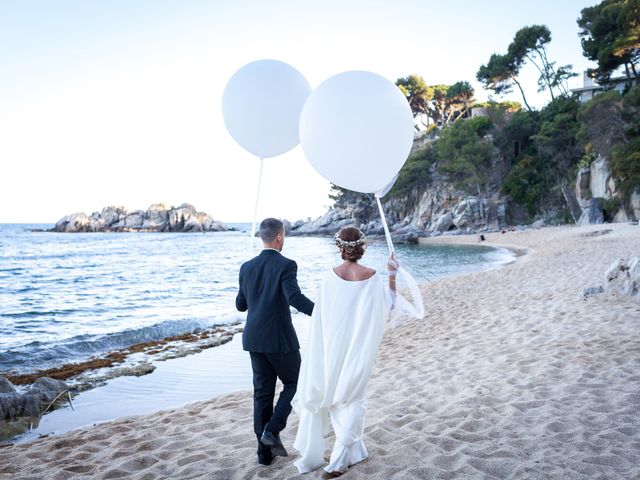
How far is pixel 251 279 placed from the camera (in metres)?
3.42

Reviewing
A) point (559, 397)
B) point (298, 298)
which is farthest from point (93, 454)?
point (559, 397)

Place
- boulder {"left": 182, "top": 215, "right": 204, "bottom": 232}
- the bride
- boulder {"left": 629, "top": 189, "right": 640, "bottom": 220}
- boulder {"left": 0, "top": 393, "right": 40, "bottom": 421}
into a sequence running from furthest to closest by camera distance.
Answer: boulder {"left": 182, "top": 215, "right": 204, "bottom": 232} → boulder {"left": 629, "top": 189, "right": 640, "bottom": 220} → boulder {"left": 0, "top": 393, "right": 40, "bottom": 421} → the bride

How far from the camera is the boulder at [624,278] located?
834 centimetres

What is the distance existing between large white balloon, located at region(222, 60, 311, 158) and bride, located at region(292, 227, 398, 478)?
6.50ft

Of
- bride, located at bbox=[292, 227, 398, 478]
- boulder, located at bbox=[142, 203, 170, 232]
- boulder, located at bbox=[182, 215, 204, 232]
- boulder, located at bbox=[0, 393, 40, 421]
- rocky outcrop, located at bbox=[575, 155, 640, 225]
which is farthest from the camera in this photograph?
boulder, located at bbox=[182, 215, 204, 232]

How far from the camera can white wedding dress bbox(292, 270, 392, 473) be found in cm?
315

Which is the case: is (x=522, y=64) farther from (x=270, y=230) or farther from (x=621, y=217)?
(x=270, y=230)

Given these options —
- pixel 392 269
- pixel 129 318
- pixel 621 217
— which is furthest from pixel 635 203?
pixel 392 269

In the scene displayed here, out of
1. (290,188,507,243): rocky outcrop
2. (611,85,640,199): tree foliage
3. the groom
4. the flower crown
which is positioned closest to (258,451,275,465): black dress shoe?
the groom

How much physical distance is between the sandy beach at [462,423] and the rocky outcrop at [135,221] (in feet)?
307

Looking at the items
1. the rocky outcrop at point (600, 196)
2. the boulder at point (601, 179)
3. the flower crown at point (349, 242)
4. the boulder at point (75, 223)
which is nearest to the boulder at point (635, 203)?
the rocky outcrop at point (600, 196)

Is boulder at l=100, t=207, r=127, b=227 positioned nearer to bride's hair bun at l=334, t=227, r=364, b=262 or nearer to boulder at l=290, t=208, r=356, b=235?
boulder at l=290, t=208, r=356, b=235

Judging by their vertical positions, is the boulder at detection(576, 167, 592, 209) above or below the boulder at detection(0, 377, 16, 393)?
above

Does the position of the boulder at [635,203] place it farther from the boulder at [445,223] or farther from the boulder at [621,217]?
the boulder at [445,223]
